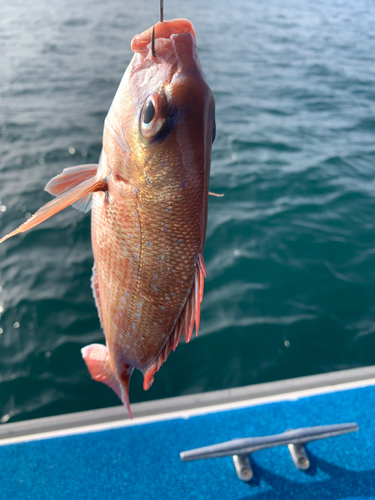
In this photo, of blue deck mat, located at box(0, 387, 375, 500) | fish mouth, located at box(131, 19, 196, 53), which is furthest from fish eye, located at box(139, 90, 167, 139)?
blue deck mat, located at box(0, 387, 375, 500)

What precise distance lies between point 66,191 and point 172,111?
0.50m

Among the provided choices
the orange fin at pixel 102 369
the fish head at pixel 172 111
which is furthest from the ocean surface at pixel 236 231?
the fish head at pixel 172 111

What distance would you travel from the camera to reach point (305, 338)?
144 inches

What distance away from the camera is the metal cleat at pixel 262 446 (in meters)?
2.20

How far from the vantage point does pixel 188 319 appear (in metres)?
1.21

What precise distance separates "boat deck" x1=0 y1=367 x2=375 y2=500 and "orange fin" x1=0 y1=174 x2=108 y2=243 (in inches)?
71.3

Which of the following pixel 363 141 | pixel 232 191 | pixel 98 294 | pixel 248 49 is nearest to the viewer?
pixel 98 294

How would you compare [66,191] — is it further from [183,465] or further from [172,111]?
[183,465]

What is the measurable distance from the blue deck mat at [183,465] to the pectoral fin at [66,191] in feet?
5.61

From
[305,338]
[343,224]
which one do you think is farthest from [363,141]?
[305,338]

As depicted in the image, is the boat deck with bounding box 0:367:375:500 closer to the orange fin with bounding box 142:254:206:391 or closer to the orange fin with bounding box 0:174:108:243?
the orange fin with bounding box 142:254:206:391

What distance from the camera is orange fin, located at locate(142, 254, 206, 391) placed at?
1164 mm

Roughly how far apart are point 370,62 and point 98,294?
12.5 meters

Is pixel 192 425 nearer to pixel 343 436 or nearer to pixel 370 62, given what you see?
pixel 343 436
